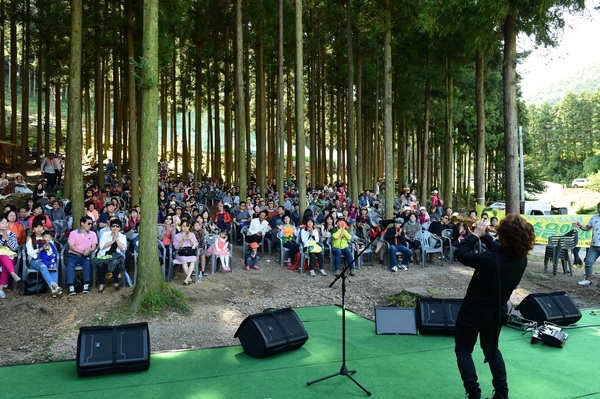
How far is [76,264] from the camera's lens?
803cm

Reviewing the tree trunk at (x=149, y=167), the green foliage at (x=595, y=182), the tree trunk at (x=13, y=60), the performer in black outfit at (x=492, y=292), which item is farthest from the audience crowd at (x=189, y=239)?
the green foliage at (x=595, y=182)

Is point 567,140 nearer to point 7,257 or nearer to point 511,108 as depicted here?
point 511,108

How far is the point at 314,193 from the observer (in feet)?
64.3

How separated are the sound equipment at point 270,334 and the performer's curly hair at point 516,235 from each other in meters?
2.60

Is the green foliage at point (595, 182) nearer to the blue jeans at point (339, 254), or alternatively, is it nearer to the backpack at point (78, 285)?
the blue jeans at point (339, 254)

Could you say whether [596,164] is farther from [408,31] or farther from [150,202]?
[150,202]

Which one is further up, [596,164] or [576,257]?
[596,164]

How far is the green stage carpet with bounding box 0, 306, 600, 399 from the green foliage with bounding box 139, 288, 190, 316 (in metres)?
1.93

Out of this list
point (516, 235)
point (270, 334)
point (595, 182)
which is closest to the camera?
point (516, 235)

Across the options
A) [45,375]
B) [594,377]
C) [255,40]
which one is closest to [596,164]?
[255,40]

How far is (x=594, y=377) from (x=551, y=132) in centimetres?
6606

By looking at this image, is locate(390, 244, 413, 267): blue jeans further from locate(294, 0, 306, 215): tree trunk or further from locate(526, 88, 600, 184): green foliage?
locate(526, 88, 600, 184): green foliage

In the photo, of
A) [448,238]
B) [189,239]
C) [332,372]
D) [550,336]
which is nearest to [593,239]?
[448,238]

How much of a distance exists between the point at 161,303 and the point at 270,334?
2631mm
